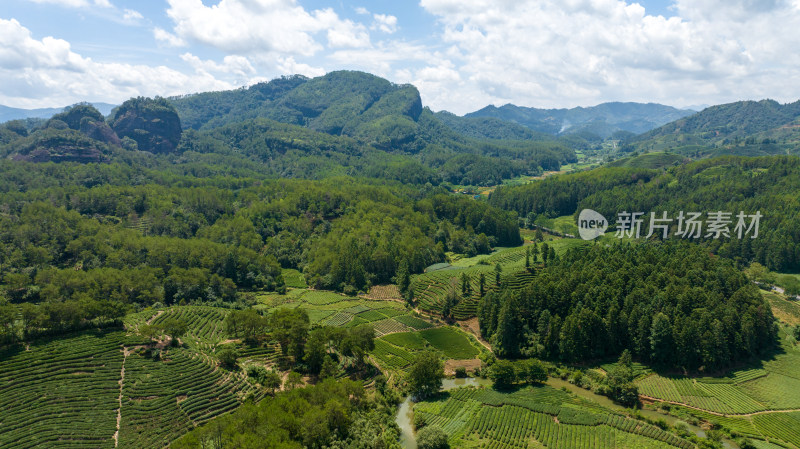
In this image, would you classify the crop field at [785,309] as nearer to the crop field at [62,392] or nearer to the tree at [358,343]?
the tree at [358,343]

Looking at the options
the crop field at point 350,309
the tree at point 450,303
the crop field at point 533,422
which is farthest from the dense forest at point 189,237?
the crop field at point 533,422

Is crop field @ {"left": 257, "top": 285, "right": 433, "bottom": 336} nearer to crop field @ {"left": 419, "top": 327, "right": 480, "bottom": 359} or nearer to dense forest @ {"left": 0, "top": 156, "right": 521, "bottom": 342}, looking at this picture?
crop field @ {"left": 419, "top": 327, "right": 480, "bottom": 359}

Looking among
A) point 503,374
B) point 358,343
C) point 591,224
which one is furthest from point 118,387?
point 591,224

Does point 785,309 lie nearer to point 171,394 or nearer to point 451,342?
point 451,342

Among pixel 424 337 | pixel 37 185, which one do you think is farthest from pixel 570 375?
pixel 37 185

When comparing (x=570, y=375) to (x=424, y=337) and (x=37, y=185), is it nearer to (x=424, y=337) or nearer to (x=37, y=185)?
(x=424, y=337)

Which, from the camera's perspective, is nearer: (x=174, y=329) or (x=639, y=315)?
(x=174, y=329)
